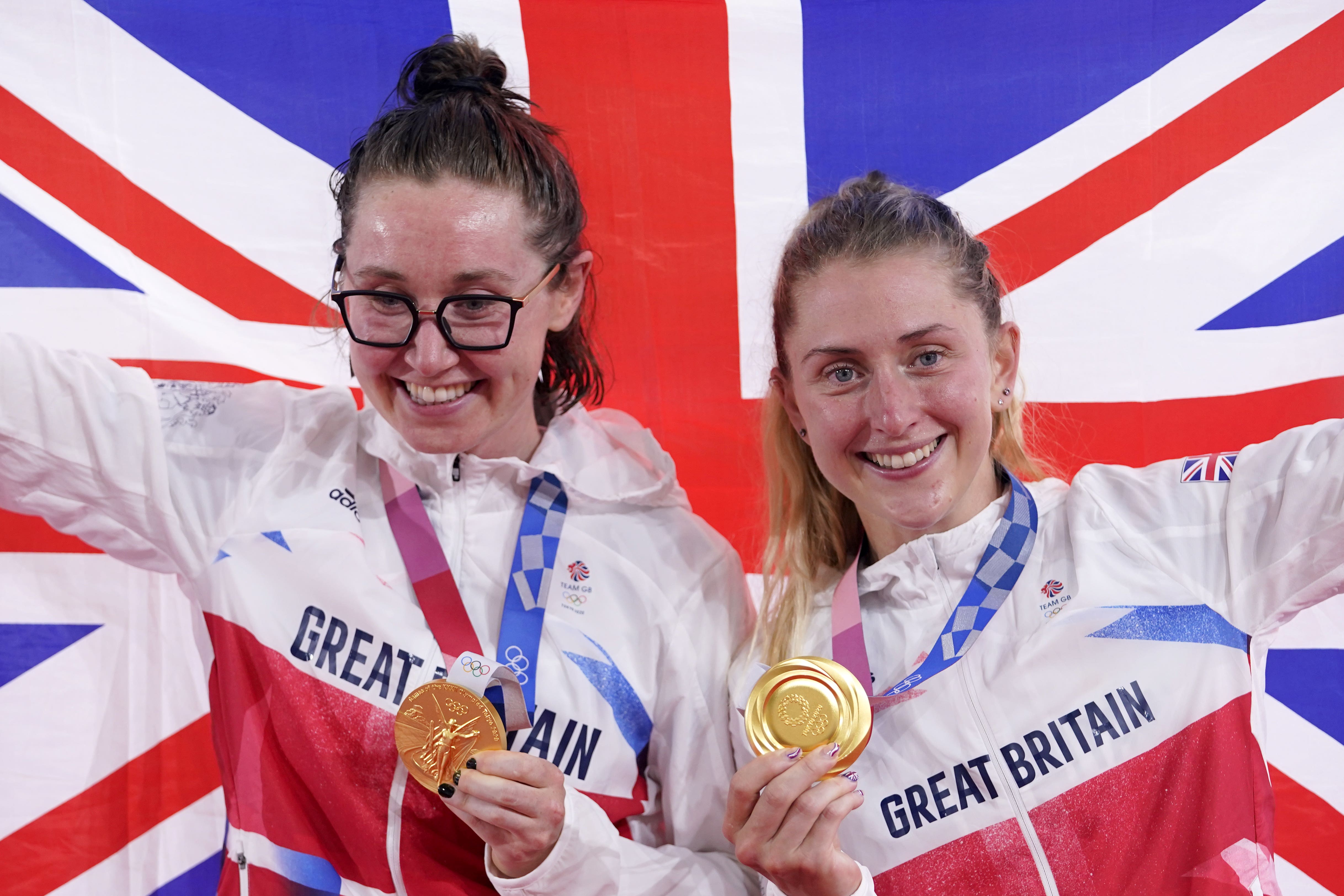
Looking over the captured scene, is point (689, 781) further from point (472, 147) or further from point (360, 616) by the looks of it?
point (472, 147)

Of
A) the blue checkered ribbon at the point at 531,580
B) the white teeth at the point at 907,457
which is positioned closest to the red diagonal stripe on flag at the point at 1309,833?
the white teeth at the point at 907,457

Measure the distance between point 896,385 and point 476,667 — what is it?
3.26 ft

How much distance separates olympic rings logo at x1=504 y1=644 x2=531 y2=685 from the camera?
2334mm

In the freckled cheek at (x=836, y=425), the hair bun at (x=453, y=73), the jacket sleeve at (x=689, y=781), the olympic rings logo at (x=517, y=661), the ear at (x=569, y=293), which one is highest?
the hair bun at (x=453, y=73)

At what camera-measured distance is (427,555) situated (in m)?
2.39

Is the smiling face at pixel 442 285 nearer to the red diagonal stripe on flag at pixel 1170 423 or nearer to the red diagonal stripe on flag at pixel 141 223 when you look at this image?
the red diagonal stripe on flag at pixel 141 223

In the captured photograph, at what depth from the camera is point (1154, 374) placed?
3076mm

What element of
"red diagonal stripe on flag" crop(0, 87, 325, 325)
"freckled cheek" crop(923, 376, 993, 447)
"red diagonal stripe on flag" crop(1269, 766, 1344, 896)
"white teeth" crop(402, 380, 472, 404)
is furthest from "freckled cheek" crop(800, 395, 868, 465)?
"red diagonal stripe on flag" crop(1269, 766, 1344, 896)

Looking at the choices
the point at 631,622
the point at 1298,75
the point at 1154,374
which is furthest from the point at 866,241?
the point at 1298,75

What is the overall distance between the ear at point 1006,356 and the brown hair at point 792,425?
25mm

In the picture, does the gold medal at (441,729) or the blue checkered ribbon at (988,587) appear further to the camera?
the blue checkered ribbon at (988,587)

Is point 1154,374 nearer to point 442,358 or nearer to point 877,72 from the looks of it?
point 877,72

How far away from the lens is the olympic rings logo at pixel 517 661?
91.9 inches

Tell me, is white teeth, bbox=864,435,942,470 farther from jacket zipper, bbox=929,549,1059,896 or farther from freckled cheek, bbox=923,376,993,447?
jacket zipper, bbox=929,549,1059,896
